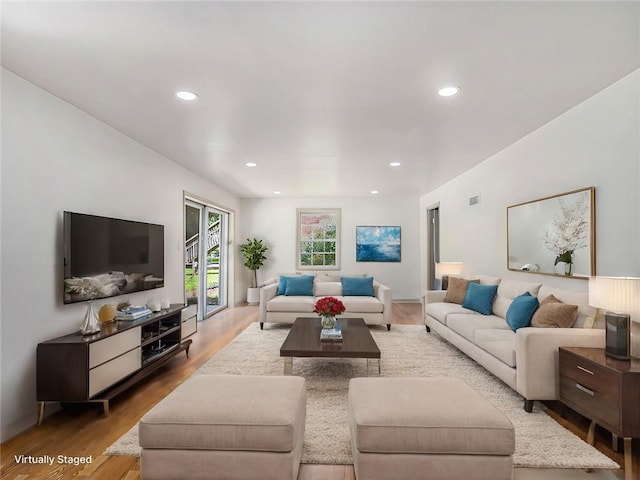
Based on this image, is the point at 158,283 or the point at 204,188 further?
the point at 204,188

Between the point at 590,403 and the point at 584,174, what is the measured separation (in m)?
1.85

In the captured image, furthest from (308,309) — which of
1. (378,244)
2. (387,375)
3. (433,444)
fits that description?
(433,444)

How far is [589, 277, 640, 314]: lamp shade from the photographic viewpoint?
2174 mm

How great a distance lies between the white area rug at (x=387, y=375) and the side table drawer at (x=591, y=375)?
1.22 feet

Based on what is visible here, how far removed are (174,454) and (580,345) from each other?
2765 mm

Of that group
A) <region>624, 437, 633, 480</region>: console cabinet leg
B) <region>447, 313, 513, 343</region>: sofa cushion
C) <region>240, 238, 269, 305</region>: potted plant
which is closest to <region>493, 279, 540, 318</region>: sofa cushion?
<region>447, 313, 513, 343</region>: sofa cushion

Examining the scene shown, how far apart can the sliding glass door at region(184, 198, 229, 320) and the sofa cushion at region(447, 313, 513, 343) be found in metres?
3.85

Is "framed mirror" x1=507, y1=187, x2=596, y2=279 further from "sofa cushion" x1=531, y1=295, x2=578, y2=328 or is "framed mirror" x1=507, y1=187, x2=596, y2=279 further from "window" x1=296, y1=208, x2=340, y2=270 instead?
"window" x1=296, y1=208, x2=340, y2=270

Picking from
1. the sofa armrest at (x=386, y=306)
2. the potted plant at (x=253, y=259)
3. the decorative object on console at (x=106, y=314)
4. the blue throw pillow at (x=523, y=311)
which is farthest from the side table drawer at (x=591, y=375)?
the potted plant at (x=253, y=259)

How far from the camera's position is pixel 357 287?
19.4 ft

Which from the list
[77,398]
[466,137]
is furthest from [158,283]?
[466,137]

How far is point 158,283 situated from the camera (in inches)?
162

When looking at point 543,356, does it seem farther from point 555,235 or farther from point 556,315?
point 555,235

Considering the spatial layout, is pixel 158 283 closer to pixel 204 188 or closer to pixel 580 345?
pixel 204 188
